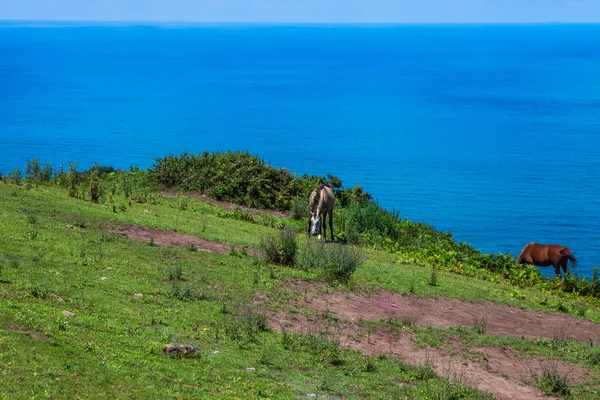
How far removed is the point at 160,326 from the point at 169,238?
27.3 ft

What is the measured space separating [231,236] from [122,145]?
57097 mm

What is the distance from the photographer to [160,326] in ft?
42.4

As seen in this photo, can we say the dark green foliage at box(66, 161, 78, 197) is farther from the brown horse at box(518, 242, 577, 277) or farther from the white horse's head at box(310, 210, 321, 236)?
the brown horse at box(518, 242, 577, 277)

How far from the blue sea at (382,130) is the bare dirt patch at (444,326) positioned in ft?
62.2

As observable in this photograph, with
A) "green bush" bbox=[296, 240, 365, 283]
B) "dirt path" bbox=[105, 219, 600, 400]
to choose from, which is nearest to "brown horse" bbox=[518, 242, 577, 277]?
"dirt path" bbox=[105, 219, 600, 400]

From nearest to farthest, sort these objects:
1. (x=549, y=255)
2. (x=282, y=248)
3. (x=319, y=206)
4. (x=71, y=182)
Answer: (x=282, y=248) < (x=319, y=206) < (x=71, y=182) < (x=549, y=255)

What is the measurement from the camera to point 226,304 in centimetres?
1519

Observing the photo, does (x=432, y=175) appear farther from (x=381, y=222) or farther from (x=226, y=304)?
(x=226, y=304)

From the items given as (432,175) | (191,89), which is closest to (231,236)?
(432,175)

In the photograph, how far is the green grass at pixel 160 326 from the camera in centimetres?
1026

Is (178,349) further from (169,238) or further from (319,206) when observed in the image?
(319,206)

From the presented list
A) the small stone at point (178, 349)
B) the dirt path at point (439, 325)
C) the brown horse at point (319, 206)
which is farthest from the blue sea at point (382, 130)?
the small stone at point (178, 349)

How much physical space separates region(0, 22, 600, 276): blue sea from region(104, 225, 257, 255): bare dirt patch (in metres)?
17.2

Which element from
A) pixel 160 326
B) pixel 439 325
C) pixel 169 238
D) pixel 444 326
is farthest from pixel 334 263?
pixel 160 326
